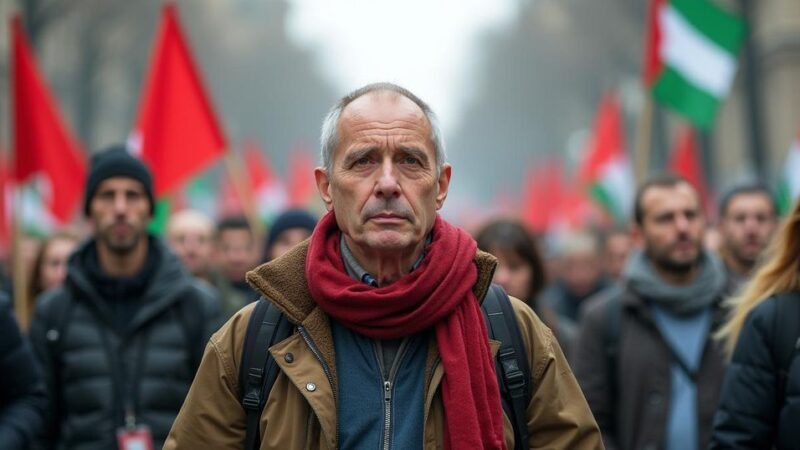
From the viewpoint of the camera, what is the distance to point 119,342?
17.2 feet

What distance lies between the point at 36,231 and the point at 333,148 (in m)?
9.94

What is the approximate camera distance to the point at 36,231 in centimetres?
1269

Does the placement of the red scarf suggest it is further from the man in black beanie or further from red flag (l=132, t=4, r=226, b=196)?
red flag (l=132, t=4, r=226, b=196)

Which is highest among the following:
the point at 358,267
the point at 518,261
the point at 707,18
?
the point at 707,18

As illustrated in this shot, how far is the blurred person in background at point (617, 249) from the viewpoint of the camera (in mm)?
10212

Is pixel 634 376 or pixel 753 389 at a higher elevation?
pixel 634 376

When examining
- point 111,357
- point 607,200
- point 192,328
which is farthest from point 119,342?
point 607,200

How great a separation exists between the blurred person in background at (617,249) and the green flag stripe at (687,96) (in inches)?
47.6

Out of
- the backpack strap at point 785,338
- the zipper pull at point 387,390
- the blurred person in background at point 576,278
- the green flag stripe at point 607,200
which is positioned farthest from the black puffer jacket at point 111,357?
the green flag stripe at point 607,200

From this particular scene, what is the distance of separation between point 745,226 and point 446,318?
168 inches

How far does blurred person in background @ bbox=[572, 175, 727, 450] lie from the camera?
207 inches

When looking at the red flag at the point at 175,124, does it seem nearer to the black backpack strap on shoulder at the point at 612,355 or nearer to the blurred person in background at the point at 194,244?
the blurred person in background at the point at 194,244

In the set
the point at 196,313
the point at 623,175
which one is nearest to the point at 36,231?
the point at 623,175

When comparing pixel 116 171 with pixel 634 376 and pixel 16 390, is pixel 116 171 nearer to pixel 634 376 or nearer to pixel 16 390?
pixel 16 390
